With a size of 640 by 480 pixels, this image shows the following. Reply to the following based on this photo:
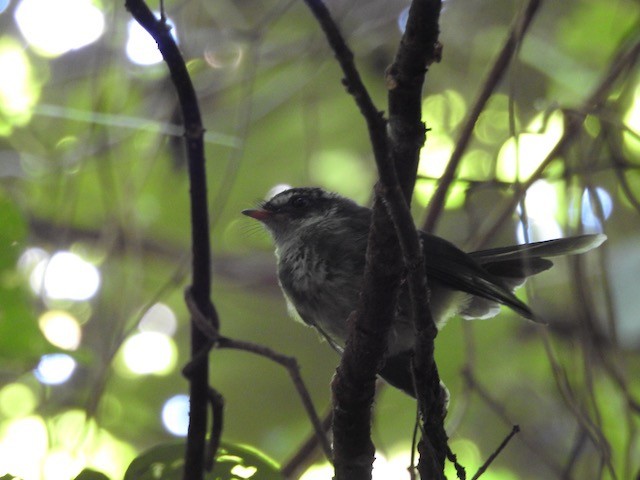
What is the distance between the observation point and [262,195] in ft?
18.2

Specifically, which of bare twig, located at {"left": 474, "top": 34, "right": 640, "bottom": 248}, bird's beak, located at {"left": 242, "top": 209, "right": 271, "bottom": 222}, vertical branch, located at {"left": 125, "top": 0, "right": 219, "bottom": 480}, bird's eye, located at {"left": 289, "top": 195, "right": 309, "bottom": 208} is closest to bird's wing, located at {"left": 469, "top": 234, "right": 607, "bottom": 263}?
bare twig, located at {"left": 474, "top": 34, "right": 640, "bottom": 248}

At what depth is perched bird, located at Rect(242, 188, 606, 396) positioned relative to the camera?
268 cm

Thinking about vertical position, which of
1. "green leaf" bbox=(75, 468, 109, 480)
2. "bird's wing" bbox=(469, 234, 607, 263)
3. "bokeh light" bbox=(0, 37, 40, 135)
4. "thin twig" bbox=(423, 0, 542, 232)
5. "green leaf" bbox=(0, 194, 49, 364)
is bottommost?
"green leaf" bbox=(75, 468, 109, 480)

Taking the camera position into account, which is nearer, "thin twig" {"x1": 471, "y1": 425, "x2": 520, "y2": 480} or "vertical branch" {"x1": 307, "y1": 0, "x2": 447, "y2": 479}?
"vertical branch" {"x1": 307, "y1": 0, "x2": 447, "y2": 479}

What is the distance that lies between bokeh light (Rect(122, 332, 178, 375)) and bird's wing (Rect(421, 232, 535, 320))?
314 centimetres

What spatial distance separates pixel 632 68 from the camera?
3176 millimetres

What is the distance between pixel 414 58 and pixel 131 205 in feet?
9.03

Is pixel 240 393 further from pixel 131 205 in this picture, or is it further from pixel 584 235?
pixel 584 235

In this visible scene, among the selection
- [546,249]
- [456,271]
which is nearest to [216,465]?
[456,271]

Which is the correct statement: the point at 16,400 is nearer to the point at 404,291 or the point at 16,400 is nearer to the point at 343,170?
the point at 343,170

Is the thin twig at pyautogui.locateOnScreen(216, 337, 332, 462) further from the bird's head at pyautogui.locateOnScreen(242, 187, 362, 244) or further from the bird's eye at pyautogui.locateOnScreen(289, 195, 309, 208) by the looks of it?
the bird's eye at pyautogui.locateOnScreen(289, 195, 309, 208)

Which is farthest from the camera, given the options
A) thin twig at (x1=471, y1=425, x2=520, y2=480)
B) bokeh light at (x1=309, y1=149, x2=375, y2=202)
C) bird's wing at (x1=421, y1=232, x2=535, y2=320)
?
bokeh light at (x1=309, y1=149, x2=375, y2=202)

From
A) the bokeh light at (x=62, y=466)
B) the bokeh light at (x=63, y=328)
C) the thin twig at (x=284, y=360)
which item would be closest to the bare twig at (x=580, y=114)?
the thin twig at (x=284, y=360)

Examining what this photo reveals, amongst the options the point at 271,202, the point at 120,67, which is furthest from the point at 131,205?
the point at 120,67
